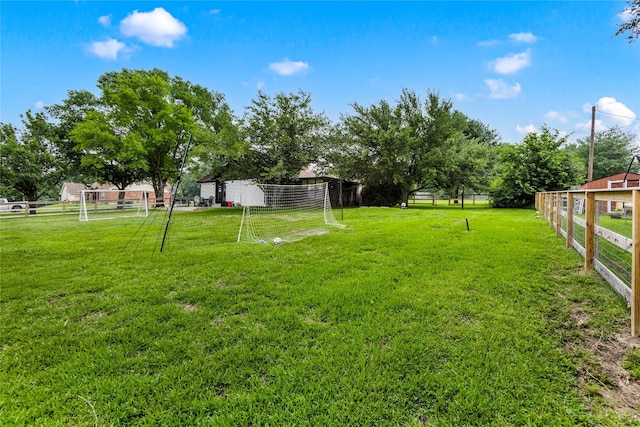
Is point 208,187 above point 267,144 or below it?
below

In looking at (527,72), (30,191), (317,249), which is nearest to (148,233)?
(317,249)

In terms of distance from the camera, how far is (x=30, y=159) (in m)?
18.6

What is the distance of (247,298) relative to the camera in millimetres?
3053

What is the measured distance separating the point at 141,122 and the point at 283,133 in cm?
1028

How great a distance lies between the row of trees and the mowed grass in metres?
11.6

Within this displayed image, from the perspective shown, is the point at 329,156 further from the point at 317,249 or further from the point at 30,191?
the point at 30,191

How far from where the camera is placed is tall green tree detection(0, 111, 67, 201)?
59.6 feet

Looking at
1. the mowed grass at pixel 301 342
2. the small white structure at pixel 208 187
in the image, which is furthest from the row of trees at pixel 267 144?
the mowed grass at pixel 301 342

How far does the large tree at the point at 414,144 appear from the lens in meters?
17.9

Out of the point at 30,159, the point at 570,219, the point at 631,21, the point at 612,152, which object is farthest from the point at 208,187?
the point at 612,152

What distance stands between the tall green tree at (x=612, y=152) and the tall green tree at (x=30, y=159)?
42.9 m

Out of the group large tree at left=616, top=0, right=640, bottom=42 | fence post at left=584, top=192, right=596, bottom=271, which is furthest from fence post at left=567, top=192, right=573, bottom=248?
large tree at left=616, top=0, right=640, bottom=42

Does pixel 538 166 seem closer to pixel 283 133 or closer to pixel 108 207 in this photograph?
pixel 283 133

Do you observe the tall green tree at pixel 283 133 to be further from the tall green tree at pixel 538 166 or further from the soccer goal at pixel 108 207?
the tall green tree at pixel 538 166
